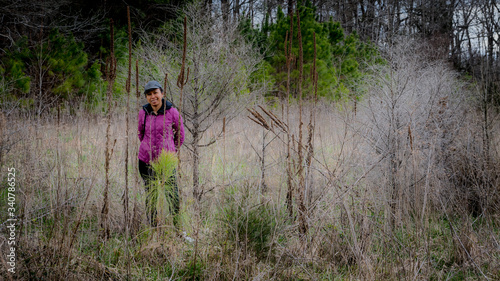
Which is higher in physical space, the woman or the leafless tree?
the leafless tree

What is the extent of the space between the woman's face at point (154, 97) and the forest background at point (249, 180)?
0.25 metres

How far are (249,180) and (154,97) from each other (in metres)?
1.71

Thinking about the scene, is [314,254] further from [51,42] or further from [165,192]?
[51,42]

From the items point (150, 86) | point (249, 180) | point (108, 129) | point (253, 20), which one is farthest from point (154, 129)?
point (253, 20)

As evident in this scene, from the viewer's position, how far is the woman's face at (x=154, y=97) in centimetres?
283

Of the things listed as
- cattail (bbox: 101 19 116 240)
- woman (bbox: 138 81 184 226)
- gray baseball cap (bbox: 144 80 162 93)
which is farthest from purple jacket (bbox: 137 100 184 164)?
cattail (bbox: 101 19 116 240)

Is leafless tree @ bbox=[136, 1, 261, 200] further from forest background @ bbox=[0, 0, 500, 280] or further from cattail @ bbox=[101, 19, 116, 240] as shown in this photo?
cattail @ bbox=[101, 19, 116, 240]

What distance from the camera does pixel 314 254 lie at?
210cm

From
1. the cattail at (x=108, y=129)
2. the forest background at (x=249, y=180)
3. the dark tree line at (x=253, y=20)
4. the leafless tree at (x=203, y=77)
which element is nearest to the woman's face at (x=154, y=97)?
the forest background at (x=249, y=180)

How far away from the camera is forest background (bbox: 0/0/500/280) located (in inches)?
75.7

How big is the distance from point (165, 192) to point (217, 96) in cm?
194

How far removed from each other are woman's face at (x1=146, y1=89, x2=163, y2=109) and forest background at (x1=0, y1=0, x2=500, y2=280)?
0.83 ft

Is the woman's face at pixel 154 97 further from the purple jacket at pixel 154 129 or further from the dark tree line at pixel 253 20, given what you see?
the dark tree line at pixel 253 20

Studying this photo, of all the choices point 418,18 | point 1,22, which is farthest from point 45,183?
point 418,18
